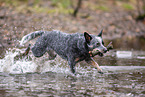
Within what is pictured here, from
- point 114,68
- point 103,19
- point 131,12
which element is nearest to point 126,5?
point 131,12

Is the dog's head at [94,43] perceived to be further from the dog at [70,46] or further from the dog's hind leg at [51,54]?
the dog's hind leg at [51,54]

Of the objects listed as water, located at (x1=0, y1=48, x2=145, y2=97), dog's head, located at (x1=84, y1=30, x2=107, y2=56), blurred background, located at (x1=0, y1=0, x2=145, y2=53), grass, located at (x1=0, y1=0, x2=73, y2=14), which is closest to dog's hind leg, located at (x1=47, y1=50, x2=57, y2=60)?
water, located at (x1=0, y1=48, x2=145, y2=97)

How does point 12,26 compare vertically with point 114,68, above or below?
above

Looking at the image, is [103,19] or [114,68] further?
[103,19]

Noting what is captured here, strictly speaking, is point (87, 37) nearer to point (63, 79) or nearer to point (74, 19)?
point (63, 79)

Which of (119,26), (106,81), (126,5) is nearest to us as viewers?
(106,81)

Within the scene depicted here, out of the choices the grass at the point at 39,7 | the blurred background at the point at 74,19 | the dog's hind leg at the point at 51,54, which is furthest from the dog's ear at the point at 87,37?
the grass at the point at 39,7

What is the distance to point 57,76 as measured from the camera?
943 cm

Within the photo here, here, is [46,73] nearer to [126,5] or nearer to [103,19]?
[103,19]

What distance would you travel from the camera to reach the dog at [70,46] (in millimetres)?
8422

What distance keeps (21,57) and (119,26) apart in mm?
22754

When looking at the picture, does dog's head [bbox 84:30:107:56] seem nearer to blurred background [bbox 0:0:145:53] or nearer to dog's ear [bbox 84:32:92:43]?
dog's ear [bbox 84:32:92:43]

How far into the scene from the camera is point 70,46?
9.08 meters

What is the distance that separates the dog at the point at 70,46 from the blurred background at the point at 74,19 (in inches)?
388
